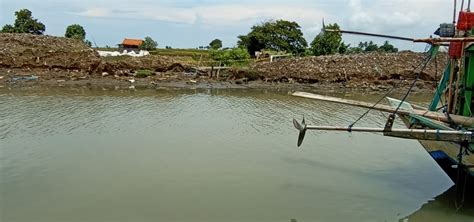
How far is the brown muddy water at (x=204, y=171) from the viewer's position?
8.61 m

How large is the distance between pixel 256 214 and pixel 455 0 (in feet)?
19.8

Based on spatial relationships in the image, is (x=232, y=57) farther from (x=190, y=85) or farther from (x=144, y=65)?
(x=144, y=65)

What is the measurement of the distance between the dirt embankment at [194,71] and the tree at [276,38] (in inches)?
616

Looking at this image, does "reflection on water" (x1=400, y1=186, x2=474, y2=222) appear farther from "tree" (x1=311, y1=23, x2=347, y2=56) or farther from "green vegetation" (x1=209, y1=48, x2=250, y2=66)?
"tree" (x1=311, y1=23, x2=347, y2=56)

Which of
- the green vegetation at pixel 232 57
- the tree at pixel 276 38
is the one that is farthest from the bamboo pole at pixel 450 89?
the tree at pixel 276 38

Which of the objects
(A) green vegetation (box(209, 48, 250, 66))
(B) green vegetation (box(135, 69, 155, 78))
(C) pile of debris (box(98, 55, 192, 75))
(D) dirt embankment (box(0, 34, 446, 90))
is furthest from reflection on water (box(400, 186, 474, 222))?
(A) green vegetation (box(209, 48, 250, 66))

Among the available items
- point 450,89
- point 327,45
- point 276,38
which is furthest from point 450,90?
point 276,38

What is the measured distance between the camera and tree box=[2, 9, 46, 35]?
2015 inches

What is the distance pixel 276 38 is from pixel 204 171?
41245mm

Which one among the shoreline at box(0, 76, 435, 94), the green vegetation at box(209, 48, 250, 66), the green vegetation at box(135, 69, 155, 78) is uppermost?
the green vegetation at box(209, 48, 250, 66)

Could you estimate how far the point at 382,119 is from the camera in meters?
17.9

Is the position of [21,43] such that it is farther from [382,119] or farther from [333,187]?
[333,187]

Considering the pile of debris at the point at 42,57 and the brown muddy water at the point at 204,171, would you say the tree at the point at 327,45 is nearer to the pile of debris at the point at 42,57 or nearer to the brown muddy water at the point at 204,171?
the pile of debris at the point at 42,57

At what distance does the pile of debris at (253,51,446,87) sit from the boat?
2253cm
